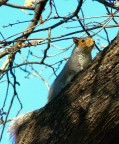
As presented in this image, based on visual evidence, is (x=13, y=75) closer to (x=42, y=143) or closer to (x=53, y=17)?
(x=53, y=17)

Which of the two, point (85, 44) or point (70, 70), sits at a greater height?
point (85, 44)

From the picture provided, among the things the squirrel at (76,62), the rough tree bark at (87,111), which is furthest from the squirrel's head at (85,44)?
the rough tree bark at (87,111)

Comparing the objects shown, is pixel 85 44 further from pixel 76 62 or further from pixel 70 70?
pixel 70 70

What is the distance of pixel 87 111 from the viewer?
1778mm

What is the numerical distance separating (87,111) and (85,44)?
1.62 metres

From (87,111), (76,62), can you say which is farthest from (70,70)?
(87,111)

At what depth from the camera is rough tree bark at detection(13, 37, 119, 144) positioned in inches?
67.5

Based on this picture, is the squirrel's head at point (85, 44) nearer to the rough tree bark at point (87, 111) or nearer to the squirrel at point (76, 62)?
the squirrel at point (76, 62)

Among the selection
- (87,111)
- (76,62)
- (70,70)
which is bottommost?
(87,111)

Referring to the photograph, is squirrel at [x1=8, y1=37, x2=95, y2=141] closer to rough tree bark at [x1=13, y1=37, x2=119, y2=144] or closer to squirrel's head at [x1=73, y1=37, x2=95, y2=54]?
squirrel's head at [x1=73, y1=37, x2=95, y2=54]

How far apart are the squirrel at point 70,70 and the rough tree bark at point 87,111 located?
25 cm

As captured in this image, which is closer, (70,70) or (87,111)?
(87,111)

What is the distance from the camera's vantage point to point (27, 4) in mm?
3086

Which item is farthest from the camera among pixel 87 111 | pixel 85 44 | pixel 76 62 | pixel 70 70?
pixel 85 44
